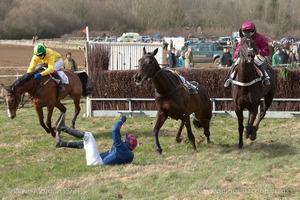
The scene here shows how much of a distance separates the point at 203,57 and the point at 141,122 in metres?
22.4

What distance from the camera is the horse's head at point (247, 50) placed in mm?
9883

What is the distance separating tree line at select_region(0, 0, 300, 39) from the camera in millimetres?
92188

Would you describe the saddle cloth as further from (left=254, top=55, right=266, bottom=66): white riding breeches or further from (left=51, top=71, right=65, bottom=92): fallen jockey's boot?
(left=254, top=55, right=266, bottom=66): white riding breeches

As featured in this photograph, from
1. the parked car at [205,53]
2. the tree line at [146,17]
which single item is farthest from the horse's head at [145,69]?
the tree line at [146,17]

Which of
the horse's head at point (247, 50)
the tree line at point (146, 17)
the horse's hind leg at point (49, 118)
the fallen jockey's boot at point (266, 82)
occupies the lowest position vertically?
the horse's hind leg at point (49, 118)

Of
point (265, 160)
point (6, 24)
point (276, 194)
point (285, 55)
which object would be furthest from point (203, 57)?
point (6, 24)

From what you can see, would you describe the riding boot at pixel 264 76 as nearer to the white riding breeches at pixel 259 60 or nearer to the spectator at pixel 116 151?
the white riding breeches at pixel 259 60

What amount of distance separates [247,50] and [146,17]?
96.9 meters

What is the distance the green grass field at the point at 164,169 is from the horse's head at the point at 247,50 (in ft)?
6.01

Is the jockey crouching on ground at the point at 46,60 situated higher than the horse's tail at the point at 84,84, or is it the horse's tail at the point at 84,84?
the jockey crouching on ground at the point at 46,60

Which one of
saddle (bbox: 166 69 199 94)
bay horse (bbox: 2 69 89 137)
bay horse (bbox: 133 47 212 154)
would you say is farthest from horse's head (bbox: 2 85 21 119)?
saddle (bbox: 166 69 199 94)

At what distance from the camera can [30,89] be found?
1212 centimetres

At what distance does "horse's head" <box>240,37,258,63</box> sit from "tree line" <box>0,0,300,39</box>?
7913cm

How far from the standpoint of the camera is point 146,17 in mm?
105562
